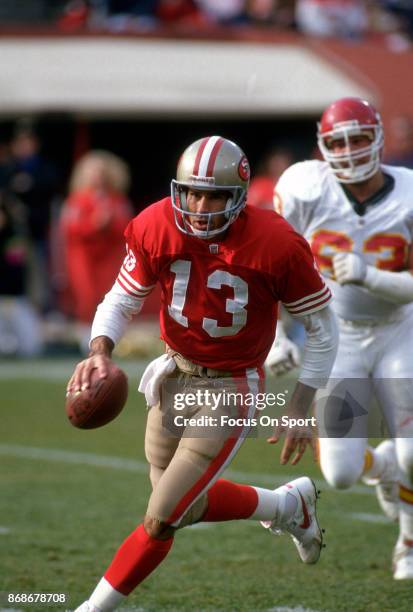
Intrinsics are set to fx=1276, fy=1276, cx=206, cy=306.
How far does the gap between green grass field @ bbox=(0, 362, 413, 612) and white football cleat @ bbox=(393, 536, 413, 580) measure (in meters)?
0.07

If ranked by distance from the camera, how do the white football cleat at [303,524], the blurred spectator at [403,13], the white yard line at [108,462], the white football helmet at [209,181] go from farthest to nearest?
the blurred spectator at [403,13] → the white yard line at [108,462] → the white football cleat at [303,524] → the white football helmet at [209,181]

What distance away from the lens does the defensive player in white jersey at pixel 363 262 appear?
195 inches

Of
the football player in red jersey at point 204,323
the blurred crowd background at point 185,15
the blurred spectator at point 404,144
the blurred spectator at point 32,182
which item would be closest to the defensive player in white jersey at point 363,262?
the football player in red jersey at point 204,323

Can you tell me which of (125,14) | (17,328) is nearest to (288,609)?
(17,328)

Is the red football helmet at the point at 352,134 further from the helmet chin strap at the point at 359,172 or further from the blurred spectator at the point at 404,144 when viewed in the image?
the blurred spectator at the point at 404,144

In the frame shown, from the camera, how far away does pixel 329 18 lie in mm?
13961

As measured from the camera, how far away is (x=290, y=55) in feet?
43.9

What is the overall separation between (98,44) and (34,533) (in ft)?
28.3

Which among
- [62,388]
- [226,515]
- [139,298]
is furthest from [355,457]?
[62,388]

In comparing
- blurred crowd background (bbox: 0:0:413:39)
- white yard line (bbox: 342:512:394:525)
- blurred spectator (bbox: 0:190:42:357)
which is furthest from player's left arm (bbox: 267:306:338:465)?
blurred crowd background (bbox: 0:0:413:39)

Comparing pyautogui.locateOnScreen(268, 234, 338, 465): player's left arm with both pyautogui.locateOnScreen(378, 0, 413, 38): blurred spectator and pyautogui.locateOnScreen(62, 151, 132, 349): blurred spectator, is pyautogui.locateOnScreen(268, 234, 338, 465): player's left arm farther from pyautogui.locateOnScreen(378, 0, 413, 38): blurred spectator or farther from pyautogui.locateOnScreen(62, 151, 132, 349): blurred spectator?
pyautogui.locateOnScreen(378, 0, 413, 38): blurred spectator

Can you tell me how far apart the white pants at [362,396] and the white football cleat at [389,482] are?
191mm

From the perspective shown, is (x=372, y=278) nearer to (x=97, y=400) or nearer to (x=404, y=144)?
(x=97, y=400)

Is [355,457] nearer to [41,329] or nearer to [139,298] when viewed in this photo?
[139,298]
